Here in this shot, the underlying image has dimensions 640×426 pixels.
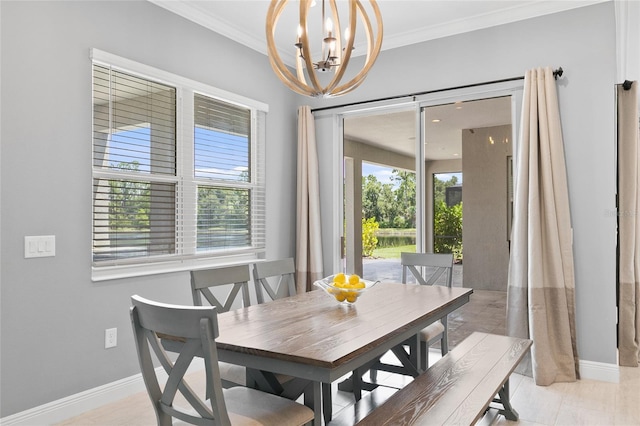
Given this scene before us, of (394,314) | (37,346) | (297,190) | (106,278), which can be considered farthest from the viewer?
(297,190)

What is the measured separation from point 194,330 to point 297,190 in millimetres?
3215

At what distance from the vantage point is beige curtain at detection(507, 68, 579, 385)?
336cm

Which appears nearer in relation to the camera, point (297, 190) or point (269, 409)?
point (269, 409)

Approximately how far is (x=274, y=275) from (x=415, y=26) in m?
2.50

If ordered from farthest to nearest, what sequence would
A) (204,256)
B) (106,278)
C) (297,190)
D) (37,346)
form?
(297,190)
(204,256)
(106,278)
(37,346)

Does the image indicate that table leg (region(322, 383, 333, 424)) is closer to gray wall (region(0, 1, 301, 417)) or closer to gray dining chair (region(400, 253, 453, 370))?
gray dining chair (region(400, 253, 453, 370))

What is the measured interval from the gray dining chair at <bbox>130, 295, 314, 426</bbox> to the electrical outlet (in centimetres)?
147

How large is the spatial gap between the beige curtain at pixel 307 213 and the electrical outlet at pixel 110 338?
6.22 feet

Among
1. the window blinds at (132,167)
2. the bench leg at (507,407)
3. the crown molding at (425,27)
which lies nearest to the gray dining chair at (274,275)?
the window blinds at (132,167)

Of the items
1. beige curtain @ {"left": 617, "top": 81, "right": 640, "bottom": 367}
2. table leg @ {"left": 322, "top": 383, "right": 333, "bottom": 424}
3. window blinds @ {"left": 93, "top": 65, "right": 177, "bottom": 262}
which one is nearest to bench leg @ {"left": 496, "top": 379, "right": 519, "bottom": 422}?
table leg @ {"left": 322, "top": 383, "right": 333, "bottom": 424}

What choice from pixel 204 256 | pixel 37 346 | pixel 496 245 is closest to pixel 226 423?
pixel 37 346

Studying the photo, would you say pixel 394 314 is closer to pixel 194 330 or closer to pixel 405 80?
pixel 194 330

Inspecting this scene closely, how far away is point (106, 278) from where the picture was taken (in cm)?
295

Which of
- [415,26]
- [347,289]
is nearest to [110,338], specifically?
[347,289]
